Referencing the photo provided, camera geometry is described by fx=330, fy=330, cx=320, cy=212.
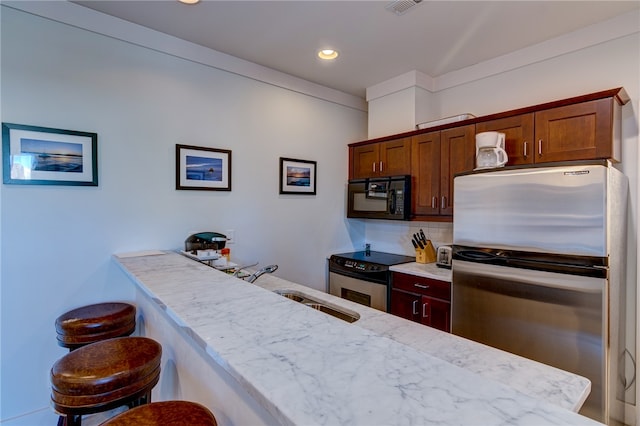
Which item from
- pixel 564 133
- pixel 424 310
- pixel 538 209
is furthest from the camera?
pixel 424 310

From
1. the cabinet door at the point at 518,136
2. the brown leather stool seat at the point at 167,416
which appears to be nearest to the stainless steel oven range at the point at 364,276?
the cabinet door at the point at 518,136

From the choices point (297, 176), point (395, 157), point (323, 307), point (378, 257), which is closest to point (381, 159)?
point (395, 157)

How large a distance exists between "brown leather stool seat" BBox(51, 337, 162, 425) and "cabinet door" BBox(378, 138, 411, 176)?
2442 millimetres

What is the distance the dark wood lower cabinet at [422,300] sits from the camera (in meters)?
2.50

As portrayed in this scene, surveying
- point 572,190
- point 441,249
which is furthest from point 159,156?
point 572,190

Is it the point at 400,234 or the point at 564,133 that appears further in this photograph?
the point at 400,234

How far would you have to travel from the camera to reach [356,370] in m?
0.73

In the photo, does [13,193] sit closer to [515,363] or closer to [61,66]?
[61,66]

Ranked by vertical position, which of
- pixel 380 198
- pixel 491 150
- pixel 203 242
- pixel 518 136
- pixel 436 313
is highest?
pixel 518 136

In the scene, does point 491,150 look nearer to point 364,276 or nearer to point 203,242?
point 364,276

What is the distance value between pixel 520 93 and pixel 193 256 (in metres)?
2.84

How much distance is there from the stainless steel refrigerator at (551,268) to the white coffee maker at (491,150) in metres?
0.30

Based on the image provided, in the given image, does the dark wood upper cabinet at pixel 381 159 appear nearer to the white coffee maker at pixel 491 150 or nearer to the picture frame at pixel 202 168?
the white coffee maker at pixel 491 150

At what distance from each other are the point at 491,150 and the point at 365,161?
1361mm
